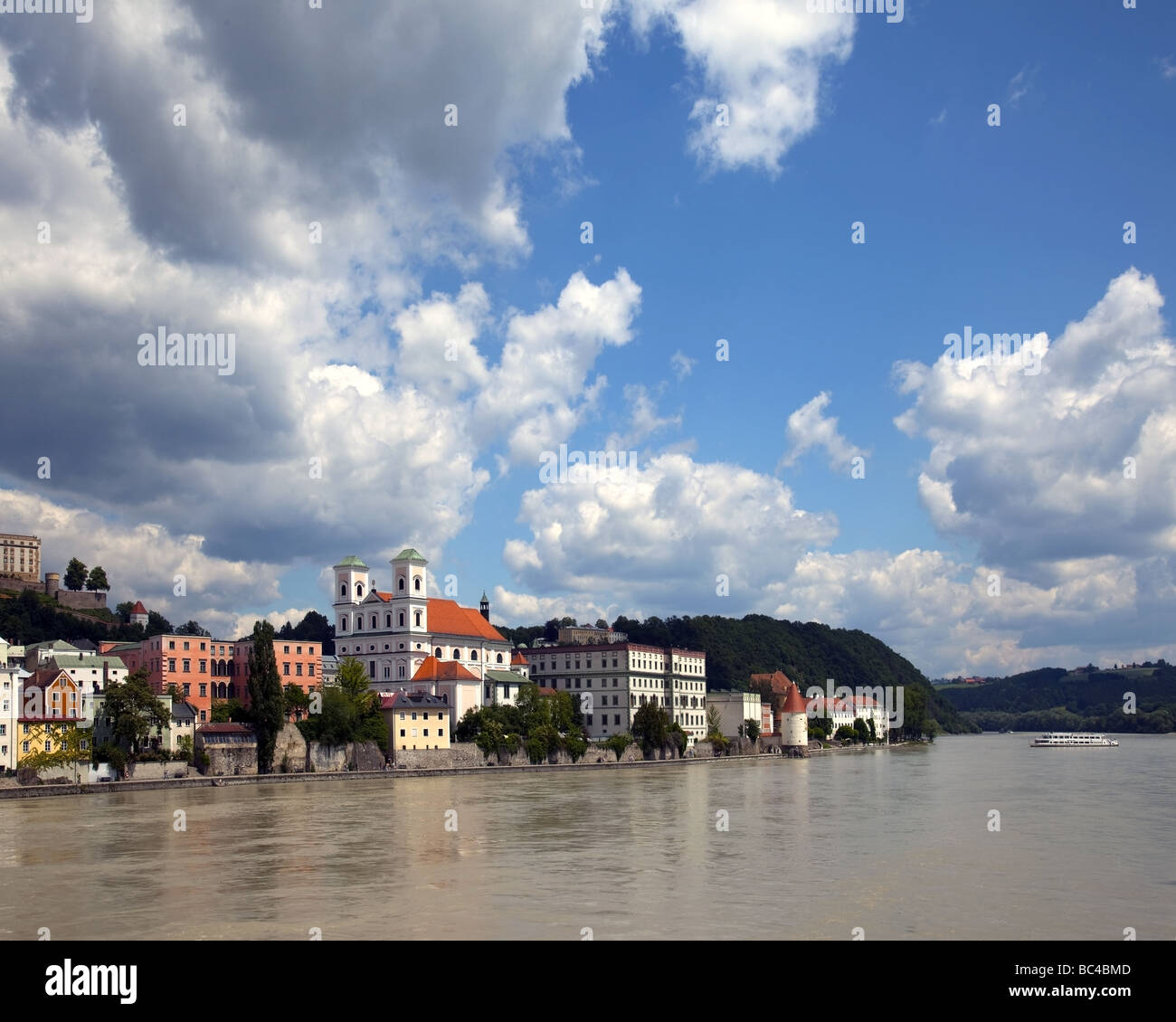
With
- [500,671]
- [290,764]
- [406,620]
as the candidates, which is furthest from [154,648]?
[500,671]

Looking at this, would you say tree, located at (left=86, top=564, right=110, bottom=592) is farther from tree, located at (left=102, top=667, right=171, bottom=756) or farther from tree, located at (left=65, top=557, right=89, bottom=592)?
tree, located at (left=102, top=667, right=171, bottom=756)

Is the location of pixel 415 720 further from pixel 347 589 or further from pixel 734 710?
pixel 734 710

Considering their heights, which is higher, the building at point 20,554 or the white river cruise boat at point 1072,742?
the building at point 20,554

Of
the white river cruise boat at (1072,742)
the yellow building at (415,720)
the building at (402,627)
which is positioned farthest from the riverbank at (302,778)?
the white river cruise boat at (1072,742)

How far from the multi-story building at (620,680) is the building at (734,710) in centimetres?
317

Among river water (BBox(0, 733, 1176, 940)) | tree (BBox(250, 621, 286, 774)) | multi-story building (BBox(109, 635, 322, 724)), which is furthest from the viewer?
multi-story building (BBox(109, 635, 322, 724))

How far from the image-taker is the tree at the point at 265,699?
75062 mm

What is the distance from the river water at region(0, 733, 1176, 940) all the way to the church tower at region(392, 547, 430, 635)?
177 ft

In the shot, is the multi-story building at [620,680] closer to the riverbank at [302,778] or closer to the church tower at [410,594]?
the riverbank at [302,778]

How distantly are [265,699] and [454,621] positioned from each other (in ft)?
145

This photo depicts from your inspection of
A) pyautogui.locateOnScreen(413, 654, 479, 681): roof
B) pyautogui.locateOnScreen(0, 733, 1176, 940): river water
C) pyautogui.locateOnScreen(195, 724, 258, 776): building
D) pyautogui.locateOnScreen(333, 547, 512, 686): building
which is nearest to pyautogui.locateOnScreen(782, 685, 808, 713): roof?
pyautogui.locateOnScreen(333, 547, 512, 686): building

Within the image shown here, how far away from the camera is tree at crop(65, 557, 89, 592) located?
544 ft

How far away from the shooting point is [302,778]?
2940 inches

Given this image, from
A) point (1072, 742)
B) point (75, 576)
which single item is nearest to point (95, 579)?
point (75, 576)
